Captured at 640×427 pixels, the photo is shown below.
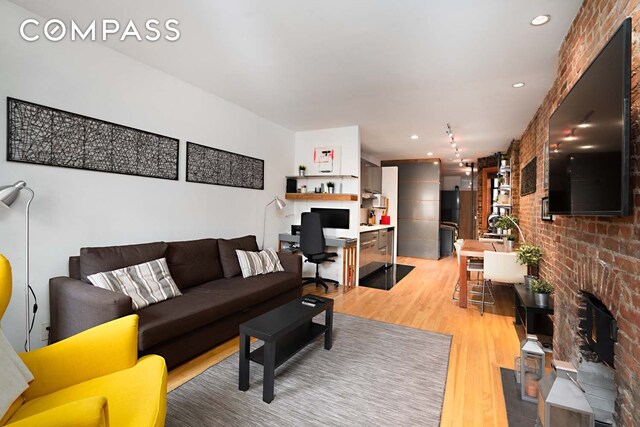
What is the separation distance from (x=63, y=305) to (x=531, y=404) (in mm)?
3420

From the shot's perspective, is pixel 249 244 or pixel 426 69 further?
pixel 249 244

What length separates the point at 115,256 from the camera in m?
2.60

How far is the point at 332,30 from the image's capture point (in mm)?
2385

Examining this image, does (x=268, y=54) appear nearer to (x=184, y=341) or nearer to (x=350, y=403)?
(x=184, y=341)

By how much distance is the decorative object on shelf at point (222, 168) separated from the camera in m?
3.62

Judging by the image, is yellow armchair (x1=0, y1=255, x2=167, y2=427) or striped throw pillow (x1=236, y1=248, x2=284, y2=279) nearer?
yellow armchair (x1=0, y1=255, x2=167, y2=427)

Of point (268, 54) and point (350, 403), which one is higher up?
point (268, 54)

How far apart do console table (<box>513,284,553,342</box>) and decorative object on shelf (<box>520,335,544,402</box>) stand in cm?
92

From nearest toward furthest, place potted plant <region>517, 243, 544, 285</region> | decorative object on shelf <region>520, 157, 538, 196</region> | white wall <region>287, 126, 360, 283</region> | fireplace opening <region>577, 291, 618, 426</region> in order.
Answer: fireplace opening <region>577, 291, 618, 426</region> < potted plant <region>517, 243, 544, 285</region> < decorative object on shelf <region>520, 157, 538, 196</region> < white wall <region>287, 126, 360, 283</region>

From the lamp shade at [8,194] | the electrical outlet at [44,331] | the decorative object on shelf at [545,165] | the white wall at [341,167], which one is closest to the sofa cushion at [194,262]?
the electrical outlet at [44,331]

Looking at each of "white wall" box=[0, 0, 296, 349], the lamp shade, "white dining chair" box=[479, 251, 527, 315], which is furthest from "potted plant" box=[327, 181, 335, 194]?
the lamp shade

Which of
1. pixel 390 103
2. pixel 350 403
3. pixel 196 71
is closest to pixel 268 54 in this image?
pixel 196 71

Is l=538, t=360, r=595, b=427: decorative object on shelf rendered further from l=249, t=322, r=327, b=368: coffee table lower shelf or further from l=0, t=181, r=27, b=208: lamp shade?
l=0, t=181, r=27, b=208: lamp shade

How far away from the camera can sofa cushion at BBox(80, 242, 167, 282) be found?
2428 millimetres
